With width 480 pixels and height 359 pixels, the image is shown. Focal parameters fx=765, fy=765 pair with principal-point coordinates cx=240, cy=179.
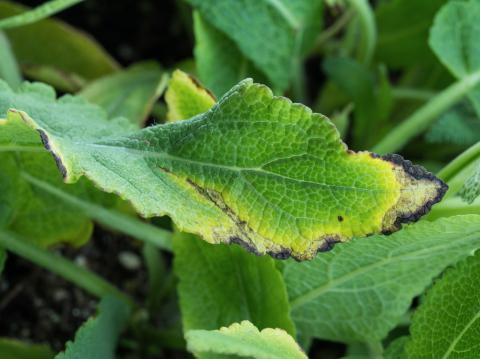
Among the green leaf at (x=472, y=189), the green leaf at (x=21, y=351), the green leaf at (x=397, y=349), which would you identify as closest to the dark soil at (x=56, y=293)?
the green leaf at (x=21, y=351)

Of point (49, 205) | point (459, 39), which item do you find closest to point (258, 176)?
point (49, 205)

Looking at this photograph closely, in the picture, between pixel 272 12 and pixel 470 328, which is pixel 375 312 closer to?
pixel 470 328

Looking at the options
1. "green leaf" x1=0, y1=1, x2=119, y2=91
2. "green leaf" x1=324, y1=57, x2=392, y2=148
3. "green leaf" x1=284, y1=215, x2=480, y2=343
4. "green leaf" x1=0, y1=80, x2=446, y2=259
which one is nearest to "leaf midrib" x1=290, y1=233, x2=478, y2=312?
"green leaf" x1=284, y1=215, x2=480, y2=343

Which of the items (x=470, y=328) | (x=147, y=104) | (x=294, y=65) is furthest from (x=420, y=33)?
(x=470, y=328)

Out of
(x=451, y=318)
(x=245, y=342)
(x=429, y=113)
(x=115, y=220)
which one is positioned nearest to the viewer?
(x=245, y=342)

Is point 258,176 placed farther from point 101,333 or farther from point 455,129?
point 455,129

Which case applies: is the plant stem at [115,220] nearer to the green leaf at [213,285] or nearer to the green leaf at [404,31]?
the green leaf at [213,285]

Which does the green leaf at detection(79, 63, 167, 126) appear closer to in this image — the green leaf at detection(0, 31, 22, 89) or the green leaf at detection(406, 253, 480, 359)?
the green leaf at detection(0, 31, 22, 89)
